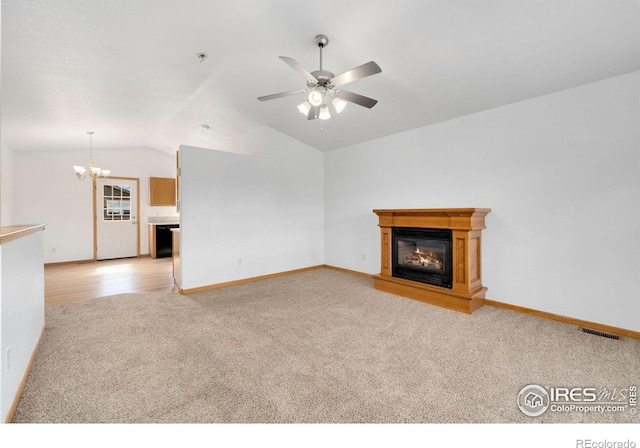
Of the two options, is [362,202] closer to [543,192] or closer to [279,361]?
[543,192]

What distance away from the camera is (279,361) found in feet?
7.32

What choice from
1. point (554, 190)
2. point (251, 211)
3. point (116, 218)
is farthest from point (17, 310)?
point (116, 218)

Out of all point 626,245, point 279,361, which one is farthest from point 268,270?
point 626,245

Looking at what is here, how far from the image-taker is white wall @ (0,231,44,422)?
1.53 meters

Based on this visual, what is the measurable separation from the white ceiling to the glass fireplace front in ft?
5.31

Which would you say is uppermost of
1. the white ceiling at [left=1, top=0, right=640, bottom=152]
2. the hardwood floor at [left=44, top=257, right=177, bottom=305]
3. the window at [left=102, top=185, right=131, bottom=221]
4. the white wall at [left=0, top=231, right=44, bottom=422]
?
the white ceiling at [left=1, top=0, right=640, bottom=152]

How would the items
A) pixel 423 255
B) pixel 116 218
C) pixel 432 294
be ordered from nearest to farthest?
pixel 432 294
pixel 423 255
pixel 116 218

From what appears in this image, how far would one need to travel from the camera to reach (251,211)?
4.97 meters

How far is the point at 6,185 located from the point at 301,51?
6454 mm

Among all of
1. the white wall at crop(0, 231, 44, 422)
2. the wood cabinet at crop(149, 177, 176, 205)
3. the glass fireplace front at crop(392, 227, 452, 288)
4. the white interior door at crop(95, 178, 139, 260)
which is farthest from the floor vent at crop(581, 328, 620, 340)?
the white interior door at crop(95, 178, 139, 260)

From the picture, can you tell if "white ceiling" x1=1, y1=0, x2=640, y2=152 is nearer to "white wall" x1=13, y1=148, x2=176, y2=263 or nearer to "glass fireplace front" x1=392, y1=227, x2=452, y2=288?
"glass fireplace front" x1=392, y1=227, x2=452, y2=288

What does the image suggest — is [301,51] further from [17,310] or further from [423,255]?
[17,310]

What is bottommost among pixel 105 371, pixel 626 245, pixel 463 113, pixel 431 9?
pixel 105 371
